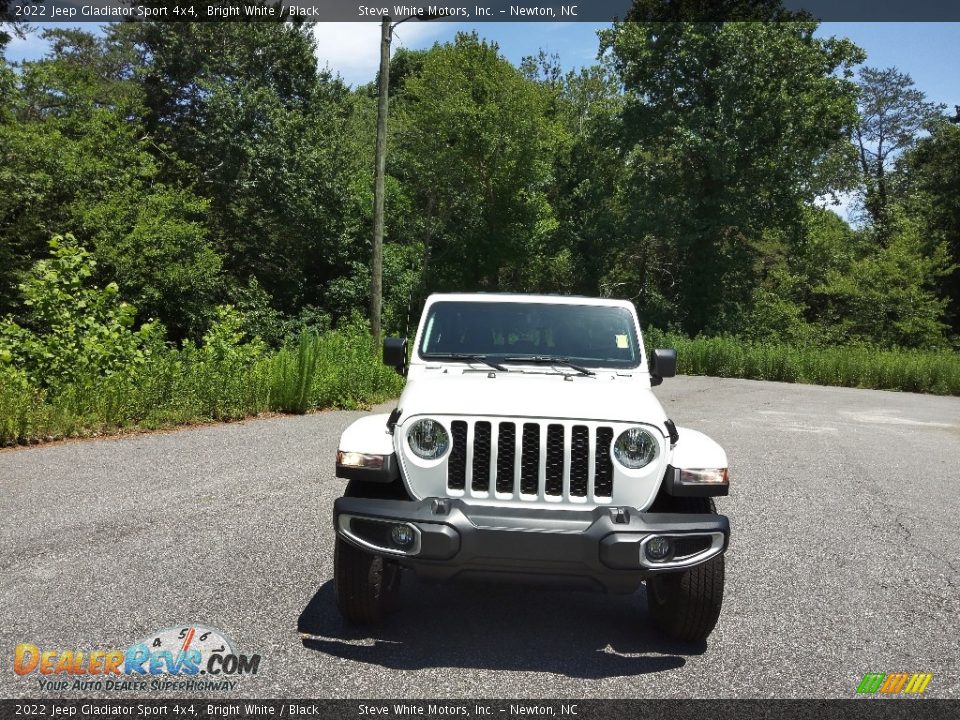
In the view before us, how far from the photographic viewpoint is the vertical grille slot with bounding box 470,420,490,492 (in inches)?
158

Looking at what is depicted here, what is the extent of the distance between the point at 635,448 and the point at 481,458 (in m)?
0.75

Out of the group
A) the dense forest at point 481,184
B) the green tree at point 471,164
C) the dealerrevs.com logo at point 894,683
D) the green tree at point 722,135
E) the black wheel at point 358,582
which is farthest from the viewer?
the green tree at point 471,164

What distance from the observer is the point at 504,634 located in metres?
4.42

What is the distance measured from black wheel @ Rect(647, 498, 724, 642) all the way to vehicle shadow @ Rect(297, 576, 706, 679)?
0.12 m

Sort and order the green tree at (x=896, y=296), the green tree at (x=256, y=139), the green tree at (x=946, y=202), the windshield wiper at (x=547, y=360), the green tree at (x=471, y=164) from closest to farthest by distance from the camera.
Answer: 1. the windshield wiper at (x=547, y=360)
2. the green tree at (x=256, y=139)
3. the green tree at (x=896, y=296)
4. the green tree at (x=946, y=202)
5. the green tree at (x=471, y=164)

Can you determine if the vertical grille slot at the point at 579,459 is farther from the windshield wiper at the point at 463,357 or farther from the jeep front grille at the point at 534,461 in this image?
the windshield wiper at the point at 463,357

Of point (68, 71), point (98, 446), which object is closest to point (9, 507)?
point (98, 446)

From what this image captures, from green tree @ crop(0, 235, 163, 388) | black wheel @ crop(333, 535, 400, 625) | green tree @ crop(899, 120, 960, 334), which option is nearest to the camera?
black wheel @ crop(333, 535, 400, 625)

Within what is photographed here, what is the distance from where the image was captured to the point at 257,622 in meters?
4.38

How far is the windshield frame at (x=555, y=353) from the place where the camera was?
526cm

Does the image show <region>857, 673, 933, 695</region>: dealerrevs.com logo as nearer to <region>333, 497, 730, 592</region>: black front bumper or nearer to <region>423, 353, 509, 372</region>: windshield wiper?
<region>333, 497, 730, 592</region>: black front bumper

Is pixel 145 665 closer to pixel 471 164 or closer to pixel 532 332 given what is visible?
pixel 532 332

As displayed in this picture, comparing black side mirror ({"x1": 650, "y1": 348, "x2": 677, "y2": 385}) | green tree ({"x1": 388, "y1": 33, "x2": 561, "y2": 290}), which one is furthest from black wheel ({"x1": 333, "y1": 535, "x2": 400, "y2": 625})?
green tree ({"x1": 388, "y1": 33, "x2": 561, "y2": 290})

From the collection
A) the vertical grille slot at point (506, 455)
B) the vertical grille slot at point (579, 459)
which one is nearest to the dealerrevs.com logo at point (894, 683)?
the vertical grille slot at point (579, 459)
